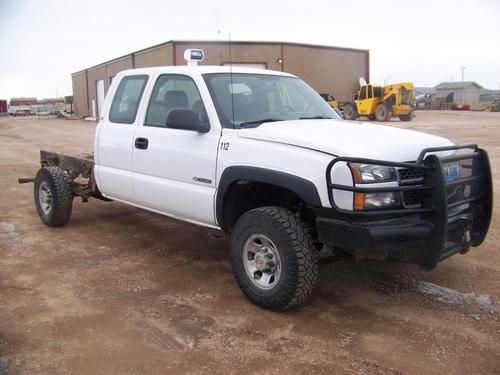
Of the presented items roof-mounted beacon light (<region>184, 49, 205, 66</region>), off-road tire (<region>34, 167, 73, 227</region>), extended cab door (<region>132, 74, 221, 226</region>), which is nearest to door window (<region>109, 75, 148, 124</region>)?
extended cab door (<region>132, 74, 221, 226</region>)

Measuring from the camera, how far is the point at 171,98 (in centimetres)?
511

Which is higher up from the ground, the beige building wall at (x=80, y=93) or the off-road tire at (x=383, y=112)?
the beige building wall at (x=80, y=93)

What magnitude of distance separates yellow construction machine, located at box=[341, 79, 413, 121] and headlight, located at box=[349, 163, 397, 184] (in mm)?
30192

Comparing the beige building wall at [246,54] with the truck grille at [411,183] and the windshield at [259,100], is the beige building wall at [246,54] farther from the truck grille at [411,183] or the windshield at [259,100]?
the truck grille at [411,183]

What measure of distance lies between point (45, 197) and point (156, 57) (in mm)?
29314

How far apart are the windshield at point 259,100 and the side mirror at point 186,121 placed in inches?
7.5

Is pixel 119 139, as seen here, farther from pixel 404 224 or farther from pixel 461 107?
pixel 461 107

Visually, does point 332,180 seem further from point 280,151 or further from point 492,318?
point 492,318

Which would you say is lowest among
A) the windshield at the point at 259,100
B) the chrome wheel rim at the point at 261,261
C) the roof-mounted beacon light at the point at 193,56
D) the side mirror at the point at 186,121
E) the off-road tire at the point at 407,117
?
the chrome wheel rim at the point at 261,261

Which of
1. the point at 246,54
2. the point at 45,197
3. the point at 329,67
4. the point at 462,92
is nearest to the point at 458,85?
the point at 462,92

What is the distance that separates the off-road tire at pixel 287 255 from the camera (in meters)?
3.84

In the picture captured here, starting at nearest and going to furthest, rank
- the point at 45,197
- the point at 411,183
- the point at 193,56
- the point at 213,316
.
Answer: the point at 411,183 < the point at 213,316 < the point at 193,56 < the point at 45,197

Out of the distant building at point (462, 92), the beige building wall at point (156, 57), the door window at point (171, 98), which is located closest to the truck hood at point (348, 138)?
the door window at point (171, 98)

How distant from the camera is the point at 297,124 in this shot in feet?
14.6
